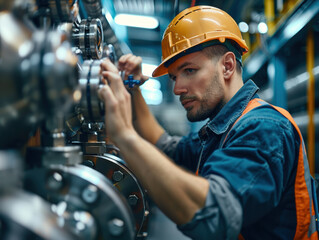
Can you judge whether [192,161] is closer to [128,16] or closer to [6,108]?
[6,108]

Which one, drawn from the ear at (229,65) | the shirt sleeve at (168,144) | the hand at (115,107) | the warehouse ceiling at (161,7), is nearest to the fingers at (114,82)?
the hand at (115,107)

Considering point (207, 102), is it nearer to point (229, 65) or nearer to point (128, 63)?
point (229, 65)

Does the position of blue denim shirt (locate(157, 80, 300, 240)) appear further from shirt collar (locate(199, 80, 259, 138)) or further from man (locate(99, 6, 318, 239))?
shirt collar (locate(199, 80, 259, 138))

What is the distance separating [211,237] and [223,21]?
31.4 inches

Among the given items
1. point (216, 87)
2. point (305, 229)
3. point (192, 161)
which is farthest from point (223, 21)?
point (305, 229)

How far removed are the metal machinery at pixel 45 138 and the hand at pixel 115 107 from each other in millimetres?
19

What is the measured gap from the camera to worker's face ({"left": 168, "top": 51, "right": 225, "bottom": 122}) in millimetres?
1012

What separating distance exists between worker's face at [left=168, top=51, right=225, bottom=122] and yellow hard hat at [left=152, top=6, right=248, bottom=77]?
1.7 inches

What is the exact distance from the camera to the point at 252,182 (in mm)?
625

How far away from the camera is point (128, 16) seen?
222 centimetres

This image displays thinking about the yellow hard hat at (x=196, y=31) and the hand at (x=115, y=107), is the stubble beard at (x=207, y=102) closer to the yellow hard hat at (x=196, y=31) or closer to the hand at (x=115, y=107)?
the yellow hard hat at (x=196, y=31)

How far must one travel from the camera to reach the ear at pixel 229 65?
41.3 inches

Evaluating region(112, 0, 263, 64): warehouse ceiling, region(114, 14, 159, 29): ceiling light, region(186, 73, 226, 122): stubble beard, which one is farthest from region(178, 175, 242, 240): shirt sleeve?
region(114, 14, 159, 29): ceiling light

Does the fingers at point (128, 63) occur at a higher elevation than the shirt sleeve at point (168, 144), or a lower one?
higher
